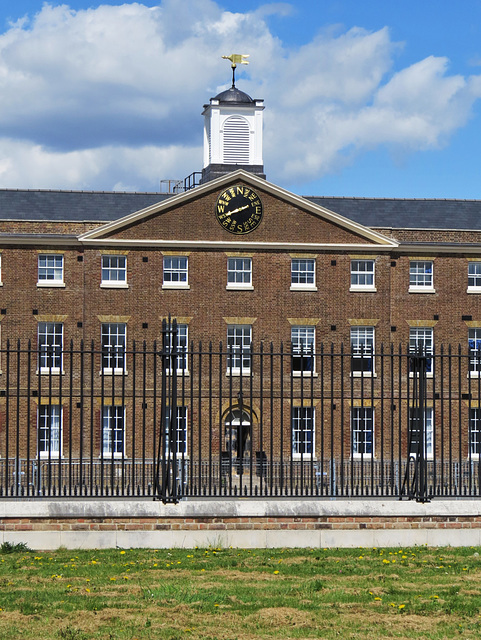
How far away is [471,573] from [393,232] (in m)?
33.3

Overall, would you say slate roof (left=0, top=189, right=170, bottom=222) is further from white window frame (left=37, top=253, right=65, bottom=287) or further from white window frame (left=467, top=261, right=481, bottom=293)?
white window frame (left=467, top=261, right=481, bottom=293)

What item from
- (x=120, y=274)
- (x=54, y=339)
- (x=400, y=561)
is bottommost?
(x=400, y=561)

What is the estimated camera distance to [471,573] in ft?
42.4

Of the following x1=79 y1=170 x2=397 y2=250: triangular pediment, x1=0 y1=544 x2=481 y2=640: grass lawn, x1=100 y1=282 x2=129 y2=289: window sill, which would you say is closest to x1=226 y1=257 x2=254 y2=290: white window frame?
x1=79 y1=170 x2=397 y2=250: triangular pediment

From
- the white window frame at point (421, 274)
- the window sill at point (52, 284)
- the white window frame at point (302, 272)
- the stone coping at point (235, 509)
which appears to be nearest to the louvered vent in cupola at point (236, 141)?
the white window frame at point (302, 272)

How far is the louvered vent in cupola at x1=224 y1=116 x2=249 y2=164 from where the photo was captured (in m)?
51.2

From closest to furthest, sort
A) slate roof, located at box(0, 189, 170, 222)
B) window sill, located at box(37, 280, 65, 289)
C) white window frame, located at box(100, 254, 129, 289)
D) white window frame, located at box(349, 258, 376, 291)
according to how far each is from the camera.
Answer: window sill, located at box(37, 280, 65, 289) < white window frame, located at box(100, 254, 129, 289) < white window frame, located at box(349, 258, 376, 291) < slate roof, located at box(0, 189, 170, 222)

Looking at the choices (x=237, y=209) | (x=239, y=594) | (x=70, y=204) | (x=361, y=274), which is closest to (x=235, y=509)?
(x=239, y=594)

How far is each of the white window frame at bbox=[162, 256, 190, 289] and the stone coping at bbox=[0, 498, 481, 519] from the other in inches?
1136

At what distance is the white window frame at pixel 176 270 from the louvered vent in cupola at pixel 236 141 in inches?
369

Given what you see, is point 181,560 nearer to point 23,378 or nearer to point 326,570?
point 326,570

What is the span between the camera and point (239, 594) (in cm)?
1150

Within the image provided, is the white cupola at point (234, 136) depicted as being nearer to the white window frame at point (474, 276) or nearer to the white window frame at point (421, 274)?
the white window frame at point (421, 274)

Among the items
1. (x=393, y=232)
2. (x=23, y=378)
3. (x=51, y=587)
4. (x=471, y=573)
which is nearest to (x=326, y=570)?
(x=471, y=573)
